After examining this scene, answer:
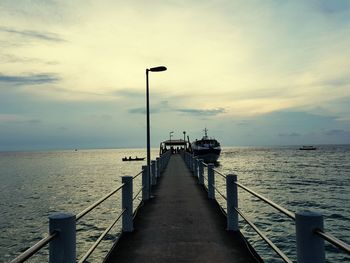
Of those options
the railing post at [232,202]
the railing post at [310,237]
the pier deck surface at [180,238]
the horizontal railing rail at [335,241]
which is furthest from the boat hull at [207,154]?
the horizontal railing rail at [335,241]

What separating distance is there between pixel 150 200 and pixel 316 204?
62.7 ft

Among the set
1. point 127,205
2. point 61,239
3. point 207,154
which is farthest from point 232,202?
point 207,154

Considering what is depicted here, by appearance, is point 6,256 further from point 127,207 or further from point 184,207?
point 127,207

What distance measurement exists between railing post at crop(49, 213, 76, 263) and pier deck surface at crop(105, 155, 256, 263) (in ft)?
8.67

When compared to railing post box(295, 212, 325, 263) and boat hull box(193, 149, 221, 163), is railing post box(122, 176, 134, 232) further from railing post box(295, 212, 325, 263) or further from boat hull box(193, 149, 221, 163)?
boat hull box(193, 149, 221, 163)

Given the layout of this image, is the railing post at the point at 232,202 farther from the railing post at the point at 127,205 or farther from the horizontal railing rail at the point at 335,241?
the horizontal railing rail at the point at 335,241

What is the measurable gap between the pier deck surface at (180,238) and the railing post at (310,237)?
267 cm

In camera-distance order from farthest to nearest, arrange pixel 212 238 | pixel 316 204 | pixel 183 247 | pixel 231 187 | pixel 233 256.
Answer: pixel 316 204 → pixel 231 187 → pixel 212 238 → pixel 183 247 → pixel 233 256

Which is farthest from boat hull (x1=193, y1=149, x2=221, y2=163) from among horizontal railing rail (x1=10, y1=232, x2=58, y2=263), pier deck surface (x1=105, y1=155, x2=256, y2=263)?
horizontal railing rail (x1=10, y1=232, x2=58, y2=263)

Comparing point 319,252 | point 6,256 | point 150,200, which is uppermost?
point 319,252

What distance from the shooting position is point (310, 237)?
3.67 m

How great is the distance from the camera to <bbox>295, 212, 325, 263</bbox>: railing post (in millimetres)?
3641

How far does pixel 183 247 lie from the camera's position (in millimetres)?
7035

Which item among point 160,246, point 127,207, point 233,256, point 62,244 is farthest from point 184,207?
point 62,244
